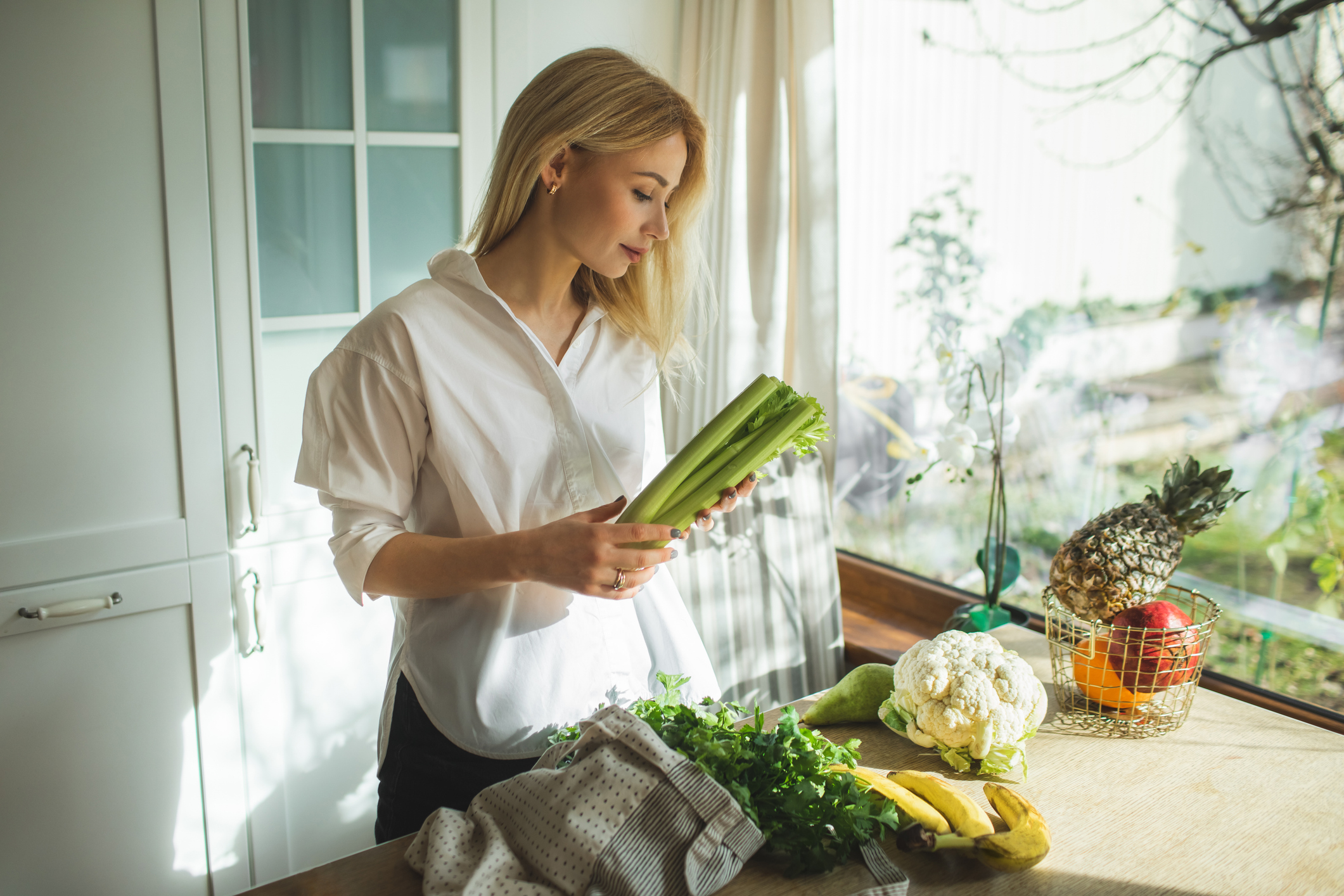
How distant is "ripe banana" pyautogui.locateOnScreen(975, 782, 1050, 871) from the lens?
3.14 feet

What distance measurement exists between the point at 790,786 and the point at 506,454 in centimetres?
57

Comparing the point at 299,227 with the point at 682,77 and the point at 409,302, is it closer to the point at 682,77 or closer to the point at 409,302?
the point at 409,302

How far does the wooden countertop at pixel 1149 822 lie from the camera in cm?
95

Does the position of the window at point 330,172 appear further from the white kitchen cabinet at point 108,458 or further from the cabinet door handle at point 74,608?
the cabinet door handle at point 74,608

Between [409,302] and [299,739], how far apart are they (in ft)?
4.44

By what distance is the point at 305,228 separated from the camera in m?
2.00

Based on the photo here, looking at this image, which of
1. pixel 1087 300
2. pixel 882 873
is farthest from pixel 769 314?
pixel 882 873

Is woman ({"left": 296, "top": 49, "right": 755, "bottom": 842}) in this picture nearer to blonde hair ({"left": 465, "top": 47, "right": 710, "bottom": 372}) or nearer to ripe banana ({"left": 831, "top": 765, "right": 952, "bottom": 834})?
blonde hair ({"left": 465, "top": 47, "right": 710, "bottom": 372})

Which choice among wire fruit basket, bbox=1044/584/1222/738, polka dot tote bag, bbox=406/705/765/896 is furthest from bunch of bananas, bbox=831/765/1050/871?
wire fruit basket, bbox=1044/584/1222/738

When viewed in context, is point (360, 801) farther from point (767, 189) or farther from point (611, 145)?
point (767, 189)

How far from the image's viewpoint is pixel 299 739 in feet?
6.97

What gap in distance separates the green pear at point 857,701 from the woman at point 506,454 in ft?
0.98

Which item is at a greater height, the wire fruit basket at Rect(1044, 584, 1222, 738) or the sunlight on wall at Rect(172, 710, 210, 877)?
the wire fruit basket at Rect(1044, 584, 1222, 738)

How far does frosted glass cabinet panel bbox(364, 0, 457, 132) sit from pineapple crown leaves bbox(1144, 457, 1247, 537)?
1.72m
